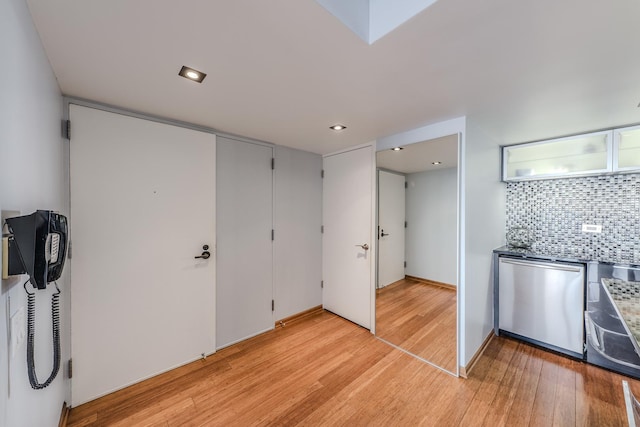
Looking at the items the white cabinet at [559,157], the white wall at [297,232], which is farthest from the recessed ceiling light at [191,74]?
the white cabinet at [559,157]

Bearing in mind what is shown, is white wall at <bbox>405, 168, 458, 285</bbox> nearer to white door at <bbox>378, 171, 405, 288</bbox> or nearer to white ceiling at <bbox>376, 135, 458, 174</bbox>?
white door at <bbox>378, 171, 405, 288</bbox>

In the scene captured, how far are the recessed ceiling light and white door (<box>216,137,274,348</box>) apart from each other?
1008 mm

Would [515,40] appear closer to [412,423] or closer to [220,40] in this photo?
[220,40]

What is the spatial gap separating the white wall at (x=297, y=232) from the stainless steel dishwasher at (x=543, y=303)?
7.25 feet

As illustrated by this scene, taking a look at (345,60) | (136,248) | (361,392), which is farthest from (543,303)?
(136,248)

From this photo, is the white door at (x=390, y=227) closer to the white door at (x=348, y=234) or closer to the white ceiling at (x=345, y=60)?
the white door at (x=348, y=234)

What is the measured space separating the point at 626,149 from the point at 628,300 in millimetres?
1456

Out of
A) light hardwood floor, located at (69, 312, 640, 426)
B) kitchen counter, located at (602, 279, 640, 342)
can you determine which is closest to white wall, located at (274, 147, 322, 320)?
light hardwood floor, located at (69, 312, 640, 426)

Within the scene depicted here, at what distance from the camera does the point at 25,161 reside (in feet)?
3.34

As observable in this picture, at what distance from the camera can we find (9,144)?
85cm

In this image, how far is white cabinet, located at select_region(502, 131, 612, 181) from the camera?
93.3 inches

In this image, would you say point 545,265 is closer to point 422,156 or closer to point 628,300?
point 628,300

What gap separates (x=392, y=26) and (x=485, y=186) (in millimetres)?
2044

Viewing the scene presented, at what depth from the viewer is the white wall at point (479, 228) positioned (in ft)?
7.02
